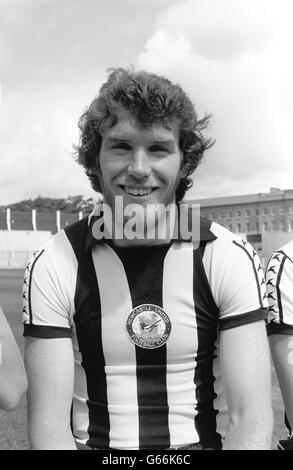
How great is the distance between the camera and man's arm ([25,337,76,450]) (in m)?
2.57

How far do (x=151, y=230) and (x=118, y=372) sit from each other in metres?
0.62

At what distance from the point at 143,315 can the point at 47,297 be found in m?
0.41

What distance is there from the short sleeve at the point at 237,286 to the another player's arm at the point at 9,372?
95 centimetres

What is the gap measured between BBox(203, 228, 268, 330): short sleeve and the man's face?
37cm

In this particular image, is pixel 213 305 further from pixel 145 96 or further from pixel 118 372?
pixel 145 96

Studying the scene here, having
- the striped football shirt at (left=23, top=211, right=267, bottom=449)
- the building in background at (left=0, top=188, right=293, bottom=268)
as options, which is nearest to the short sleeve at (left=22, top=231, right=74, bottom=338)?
the striped football shirt at (left=23, top=211, right=267, bottom=449)

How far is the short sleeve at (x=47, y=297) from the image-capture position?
268cm

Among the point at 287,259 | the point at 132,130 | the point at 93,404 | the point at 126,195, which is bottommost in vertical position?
the point at 93,404

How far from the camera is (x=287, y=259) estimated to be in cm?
284

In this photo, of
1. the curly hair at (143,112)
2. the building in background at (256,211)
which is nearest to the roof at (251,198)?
the building in background at (256,211)

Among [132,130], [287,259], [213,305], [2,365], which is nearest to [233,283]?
[213,305]

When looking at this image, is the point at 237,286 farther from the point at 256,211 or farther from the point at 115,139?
the point at 256,211

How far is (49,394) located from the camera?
2.59 meters

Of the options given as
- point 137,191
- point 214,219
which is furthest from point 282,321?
point 214,219
